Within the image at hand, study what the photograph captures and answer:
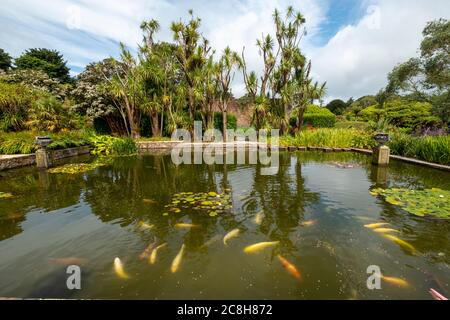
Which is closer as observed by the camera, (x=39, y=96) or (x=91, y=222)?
(x=91, y=222)

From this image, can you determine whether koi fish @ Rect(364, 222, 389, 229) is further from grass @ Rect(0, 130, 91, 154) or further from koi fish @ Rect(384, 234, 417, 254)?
grass @ Rect(0, 130, 91, 154)

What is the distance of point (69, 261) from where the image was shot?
254cm

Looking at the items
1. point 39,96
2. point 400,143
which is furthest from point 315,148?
point 39,96

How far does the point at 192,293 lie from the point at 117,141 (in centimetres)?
1074

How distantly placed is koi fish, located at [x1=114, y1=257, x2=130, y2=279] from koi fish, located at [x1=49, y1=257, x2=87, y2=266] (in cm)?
35

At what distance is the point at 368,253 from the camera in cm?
261

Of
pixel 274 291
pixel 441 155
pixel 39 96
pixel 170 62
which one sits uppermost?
pixel 170 62

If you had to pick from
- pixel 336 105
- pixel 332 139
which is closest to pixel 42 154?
pixel 332 139

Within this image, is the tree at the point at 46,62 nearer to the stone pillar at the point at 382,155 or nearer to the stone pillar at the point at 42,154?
the stone pillar at the point at 42,154

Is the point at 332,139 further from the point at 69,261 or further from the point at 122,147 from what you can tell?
the point at 69,261

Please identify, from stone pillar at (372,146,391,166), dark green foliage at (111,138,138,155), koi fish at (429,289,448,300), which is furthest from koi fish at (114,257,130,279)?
dark green foliage at (111,138,138,155)

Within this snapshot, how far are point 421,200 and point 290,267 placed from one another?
3362 millimetres

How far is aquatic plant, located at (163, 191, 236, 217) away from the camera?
3980 millimetres
